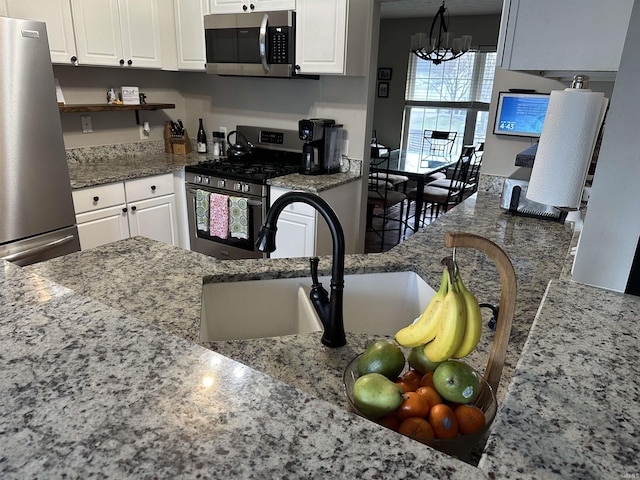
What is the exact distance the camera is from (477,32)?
6684mm

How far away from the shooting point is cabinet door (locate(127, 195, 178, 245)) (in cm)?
323

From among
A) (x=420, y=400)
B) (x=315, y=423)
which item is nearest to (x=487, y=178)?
(x=420, y=400)

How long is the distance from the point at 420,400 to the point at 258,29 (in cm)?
296

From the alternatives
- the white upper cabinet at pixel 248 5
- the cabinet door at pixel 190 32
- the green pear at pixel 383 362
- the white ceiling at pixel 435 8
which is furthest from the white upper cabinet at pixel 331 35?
the white ceiling at pixel 435 8

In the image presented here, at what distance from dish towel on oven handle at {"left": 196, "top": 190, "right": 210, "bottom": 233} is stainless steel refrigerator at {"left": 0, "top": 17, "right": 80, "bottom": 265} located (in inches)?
35.8

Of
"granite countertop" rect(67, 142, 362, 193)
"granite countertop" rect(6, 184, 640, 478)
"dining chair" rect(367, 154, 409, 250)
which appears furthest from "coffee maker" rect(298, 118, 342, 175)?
"granite countertop" rect(6, 184, 640, 478)

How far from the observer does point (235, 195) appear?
10.6 ft

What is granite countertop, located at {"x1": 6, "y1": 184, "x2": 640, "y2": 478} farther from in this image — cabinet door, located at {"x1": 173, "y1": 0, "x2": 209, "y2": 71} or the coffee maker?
cabinet door, located at {"x1": 173, "y1": 0, "x2": 209, "y2": 71}

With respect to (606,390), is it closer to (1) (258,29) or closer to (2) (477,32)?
(1) (258,29)

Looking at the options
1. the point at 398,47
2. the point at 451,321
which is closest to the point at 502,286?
the point at 451,321

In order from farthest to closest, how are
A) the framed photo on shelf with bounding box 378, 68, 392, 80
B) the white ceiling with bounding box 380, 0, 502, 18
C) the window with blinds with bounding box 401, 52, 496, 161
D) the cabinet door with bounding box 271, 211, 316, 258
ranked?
the framed photo on shelf with bounding box 378, 68, 392, 80 → the window with blinds with bounding box 401, 52, 496, 161 → the white ceiling with bounding box 380, 0, 502, 18 → the cabinet door with bounding box 271, 211, 316, 258

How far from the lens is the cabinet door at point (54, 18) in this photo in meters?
2.57

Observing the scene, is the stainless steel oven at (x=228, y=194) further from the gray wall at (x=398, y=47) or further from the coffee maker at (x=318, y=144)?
the gray wall at (x=398, y=47)

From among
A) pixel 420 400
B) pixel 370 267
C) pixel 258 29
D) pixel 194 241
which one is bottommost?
pixel 194 241
